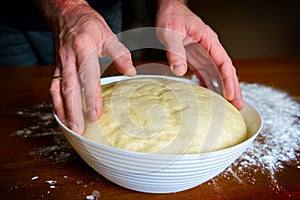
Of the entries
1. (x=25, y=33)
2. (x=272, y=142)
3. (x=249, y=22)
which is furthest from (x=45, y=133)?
(x=249, y=22)

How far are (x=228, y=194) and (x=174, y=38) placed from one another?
449mm

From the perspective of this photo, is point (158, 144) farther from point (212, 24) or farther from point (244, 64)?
point (212, 24)

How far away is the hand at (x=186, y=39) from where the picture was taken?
0.93 m

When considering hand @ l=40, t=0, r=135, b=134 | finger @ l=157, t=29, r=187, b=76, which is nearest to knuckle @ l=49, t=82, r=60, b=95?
hand @ l=40, t=0, r=135, b=134

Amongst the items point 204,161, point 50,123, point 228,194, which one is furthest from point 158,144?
point 50,123

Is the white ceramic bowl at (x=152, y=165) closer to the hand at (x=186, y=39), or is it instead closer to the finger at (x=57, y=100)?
the finger at (x=57, y=100)

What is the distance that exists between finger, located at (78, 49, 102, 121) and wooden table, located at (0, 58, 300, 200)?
0.17m

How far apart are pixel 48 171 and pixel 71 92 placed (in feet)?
0.70

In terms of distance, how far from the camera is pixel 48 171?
85 centimetres

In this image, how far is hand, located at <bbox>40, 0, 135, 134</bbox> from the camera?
76 centimetres

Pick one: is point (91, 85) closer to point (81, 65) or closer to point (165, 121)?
point (81, 65)

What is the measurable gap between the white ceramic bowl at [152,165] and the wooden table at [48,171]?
62 mm

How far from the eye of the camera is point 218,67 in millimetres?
983

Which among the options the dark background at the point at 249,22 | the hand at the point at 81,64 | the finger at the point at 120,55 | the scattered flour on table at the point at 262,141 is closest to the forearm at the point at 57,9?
the hand at the point at 81,64
